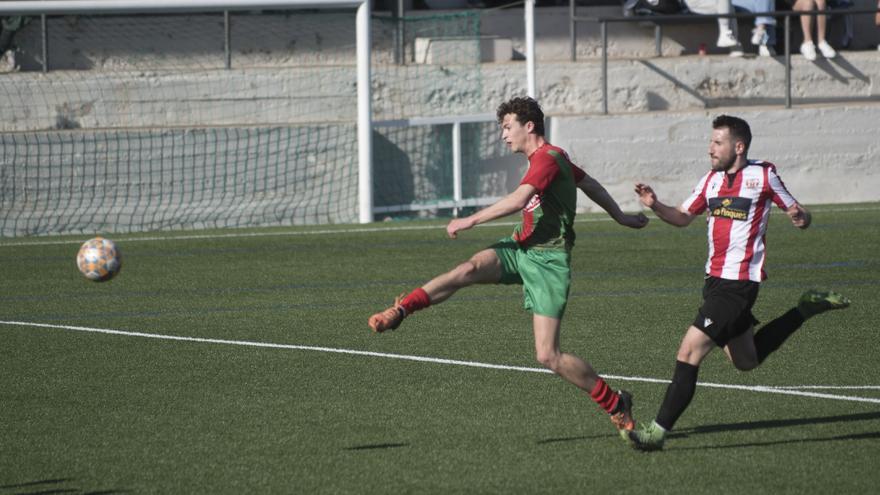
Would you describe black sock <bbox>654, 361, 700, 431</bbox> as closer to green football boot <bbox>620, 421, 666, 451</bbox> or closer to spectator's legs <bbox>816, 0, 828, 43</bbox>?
green football boot <bbox>620, 421, 666, 451</bbox>

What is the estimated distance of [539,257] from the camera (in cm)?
720

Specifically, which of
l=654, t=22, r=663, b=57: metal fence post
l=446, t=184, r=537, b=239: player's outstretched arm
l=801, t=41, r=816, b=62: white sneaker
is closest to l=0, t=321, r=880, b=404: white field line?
l=446, t=184, r=537, b=239: player's outstretched arm

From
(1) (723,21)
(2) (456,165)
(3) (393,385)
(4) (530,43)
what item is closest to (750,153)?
(1) (723,21)

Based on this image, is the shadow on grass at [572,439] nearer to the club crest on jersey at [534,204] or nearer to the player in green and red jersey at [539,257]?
the player in green and red jersey at [539,257]

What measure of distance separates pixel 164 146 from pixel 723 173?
11844 mm

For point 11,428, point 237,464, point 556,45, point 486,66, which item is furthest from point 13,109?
point 237,464

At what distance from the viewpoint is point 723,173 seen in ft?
24.1

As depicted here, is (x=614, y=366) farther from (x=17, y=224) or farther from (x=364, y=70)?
(x=17, y=224)

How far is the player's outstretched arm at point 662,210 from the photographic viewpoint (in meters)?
7.12

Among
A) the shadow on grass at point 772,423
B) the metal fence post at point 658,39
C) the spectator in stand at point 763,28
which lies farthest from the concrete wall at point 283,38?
the shadow on grass at point 772,423

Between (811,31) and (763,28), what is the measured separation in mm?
871

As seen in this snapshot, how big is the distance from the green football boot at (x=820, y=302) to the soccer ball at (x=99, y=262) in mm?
4366

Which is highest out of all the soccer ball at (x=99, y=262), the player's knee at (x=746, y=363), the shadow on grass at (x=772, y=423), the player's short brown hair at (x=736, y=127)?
the player's short brown hair at (x=736, y=127)

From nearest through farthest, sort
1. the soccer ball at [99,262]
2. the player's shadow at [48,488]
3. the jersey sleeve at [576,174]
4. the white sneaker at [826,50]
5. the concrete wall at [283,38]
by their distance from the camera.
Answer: the player's shadow at [48,488]
the jersey sleeve at [576,174]
the soccer ball at [99,262]
the concrete wall at [283,38]
the white sneaker at [826,50]
